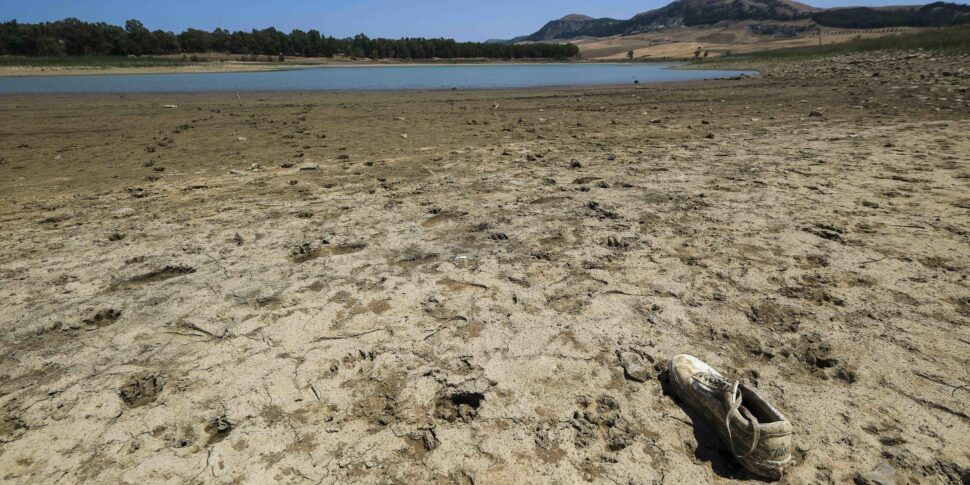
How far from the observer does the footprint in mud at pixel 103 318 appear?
293 centimetres

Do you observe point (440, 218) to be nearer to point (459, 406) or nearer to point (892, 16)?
point (459, 406)

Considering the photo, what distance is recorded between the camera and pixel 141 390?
2352 mm

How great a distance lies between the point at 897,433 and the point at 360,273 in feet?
10.6

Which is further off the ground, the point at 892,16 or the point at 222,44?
the point at 892,16

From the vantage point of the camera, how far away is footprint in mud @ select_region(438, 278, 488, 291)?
3271 mm

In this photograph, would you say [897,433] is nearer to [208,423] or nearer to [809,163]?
[208,423]

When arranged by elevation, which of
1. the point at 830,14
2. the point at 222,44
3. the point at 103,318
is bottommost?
the point at 103,318

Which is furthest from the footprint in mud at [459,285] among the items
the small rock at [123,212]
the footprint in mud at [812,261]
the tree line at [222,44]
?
the tree line at [222,44]

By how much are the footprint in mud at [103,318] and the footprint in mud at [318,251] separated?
47.1 inches

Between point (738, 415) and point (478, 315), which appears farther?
point (478, 315)

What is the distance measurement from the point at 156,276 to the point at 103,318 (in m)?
0.61

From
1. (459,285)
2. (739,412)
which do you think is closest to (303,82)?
(459,285)

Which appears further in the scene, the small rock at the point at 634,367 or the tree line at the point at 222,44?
the tree line at the point at 222,44

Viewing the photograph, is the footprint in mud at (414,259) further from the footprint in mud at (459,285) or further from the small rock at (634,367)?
the small rock at (634,367)
